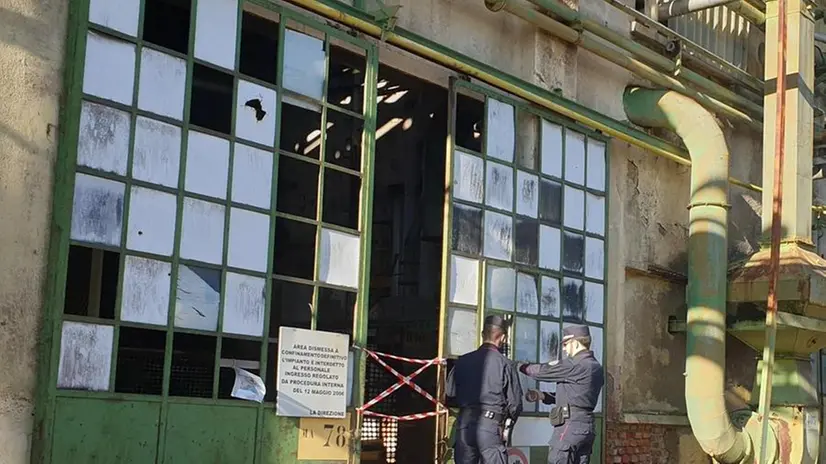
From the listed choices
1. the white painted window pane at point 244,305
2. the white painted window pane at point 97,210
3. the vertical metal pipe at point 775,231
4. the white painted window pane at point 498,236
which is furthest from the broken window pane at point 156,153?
the vertical metal pipe at point 775,231

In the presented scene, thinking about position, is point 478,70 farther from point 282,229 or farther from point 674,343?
Result: point 674,343

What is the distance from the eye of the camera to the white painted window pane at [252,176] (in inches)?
275

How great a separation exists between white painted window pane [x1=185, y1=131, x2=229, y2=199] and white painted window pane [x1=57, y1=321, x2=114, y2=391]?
1.16 meters

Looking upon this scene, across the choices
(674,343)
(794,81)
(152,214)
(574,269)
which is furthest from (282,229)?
(794,81)

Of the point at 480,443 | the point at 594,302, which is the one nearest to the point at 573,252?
the point at 594,302

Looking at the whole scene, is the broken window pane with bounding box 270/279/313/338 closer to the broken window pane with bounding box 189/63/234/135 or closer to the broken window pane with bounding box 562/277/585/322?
the broken window pane with bounding box 189/63/234/135

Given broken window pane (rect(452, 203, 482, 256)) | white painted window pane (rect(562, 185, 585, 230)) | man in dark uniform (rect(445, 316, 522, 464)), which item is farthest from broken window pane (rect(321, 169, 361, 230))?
white painted window pane (rect(562, 185, 585, 230))

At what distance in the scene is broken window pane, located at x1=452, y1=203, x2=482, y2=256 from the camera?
869 cm

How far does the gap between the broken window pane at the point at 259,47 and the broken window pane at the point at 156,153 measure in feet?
2.95

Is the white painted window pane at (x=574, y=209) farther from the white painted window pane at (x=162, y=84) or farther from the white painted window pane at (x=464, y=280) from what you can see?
the white painted window pane at (x=162, y=84)

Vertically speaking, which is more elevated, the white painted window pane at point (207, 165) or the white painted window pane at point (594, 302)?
the white painted window pane at point (207, 165)

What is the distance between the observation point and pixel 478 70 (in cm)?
883

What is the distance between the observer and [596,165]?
1028 centimetres

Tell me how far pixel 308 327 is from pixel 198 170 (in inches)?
56.7
